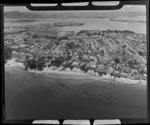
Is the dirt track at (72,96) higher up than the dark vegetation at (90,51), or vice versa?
the dark vegetation at (90,51)

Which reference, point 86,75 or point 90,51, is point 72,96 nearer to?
point 86,75

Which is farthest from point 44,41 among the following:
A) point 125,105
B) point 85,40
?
point 125,105

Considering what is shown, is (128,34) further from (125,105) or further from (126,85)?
(125,105)

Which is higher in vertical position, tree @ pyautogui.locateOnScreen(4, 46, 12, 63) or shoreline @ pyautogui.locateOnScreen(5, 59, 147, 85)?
tree @ pyautogui.locateOnScreen(4, 46, 12, 63)

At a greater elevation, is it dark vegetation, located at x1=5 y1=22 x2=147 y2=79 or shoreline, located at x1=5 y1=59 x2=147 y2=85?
dark vegetation, located at x1=5 y1=22 x2=147 y2=79

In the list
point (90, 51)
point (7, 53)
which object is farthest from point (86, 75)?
point (7, 53)

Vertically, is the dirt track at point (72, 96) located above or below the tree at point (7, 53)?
below

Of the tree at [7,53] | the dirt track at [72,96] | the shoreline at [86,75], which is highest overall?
the tree at [7,53]

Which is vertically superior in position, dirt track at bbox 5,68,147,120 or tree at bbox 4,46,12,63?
tree at bbox 4,46,12,63

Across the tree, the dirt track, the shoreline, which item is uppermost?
the tree
